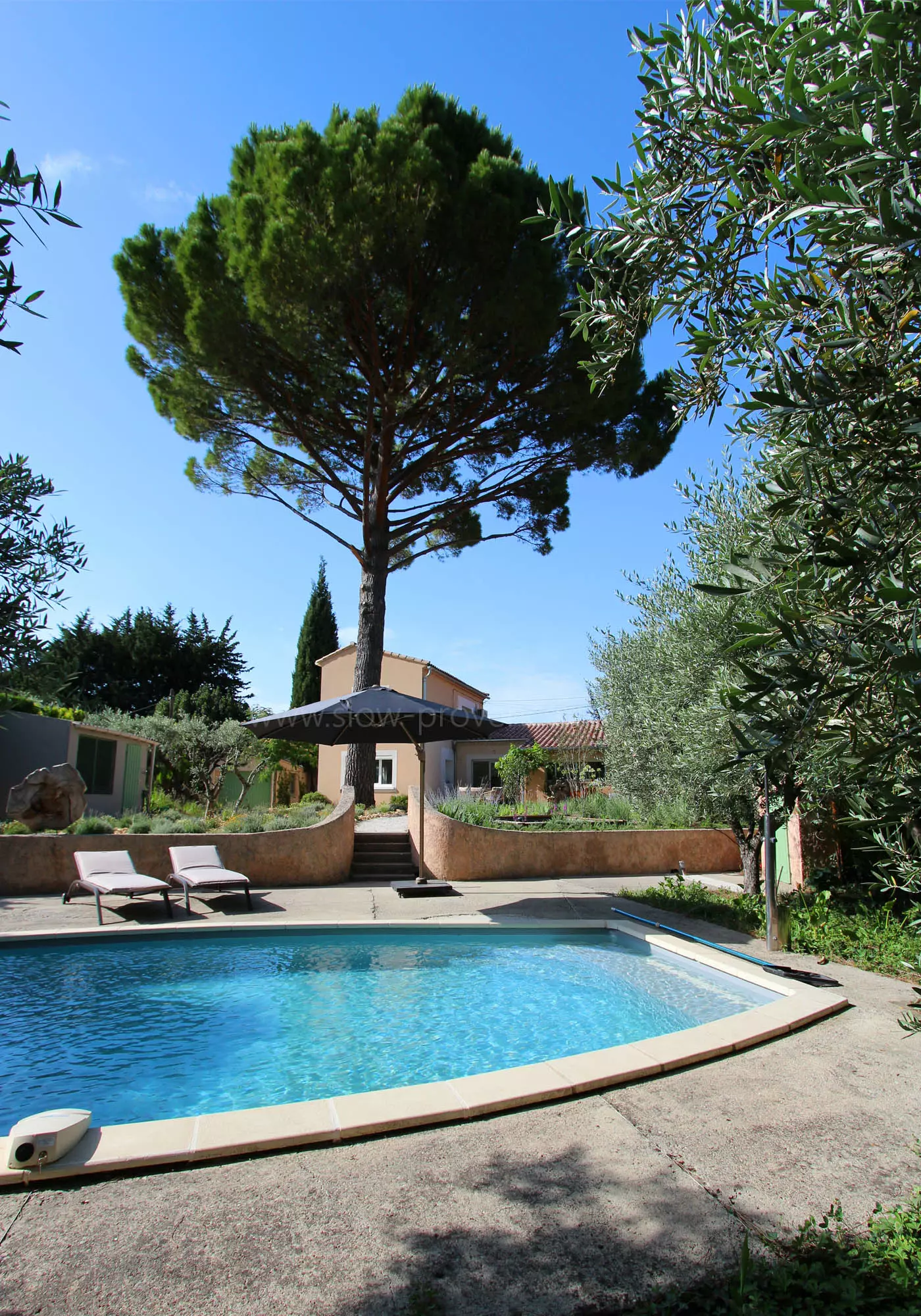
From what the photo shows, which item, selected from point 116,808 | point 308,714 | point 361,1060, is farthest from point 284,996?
point 116,808

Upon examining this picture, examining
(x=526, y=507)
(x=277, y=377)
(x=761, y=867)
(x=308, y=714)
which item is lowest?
(x=761, y=867)

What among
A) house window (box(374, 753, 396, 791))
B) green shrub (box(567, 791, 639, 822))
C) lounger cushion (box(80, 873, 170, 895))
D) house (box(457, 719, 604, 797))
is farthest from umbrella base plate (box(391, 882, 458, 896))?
house window (box(374, 753, 396, 791))

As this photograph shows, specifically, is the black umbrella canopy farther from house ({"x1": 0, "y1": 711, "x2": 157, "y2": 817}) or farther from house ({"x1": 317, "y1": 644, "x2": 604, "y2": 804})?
house ({"x1": 317, "y1": 644, "x2": 604, "y2": 804})

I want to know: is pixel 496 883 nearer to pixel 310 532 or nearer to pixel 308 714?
pixel 308 714

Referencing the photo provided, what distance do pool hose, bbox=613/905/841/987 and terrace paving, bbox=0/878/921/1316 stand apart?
6.43 feet

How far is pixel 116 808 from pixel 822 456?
939 inches

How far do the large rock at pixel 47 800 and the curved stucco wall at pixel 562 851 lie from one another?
669 cm

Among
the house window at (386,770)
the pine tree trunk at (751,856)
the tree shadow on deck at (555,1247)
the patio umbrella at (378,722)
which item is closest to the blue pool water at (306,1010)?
the pine tree trunk at (751,856)

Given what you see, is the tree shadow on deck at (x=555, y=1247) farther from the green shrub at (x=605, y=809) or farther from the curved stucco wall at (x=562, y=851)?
the green shrub at (x=605, y=809)

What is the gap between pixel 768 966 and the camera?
684cm

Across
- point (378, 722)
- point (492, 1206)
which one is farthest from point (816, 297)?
point (378, 722)

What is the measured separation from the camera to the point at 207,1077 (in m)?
5.51

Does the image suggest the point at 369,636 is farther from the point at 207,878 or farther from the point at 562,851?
the point at 207,878

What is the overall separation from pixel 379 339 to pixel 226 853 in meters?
11.7
